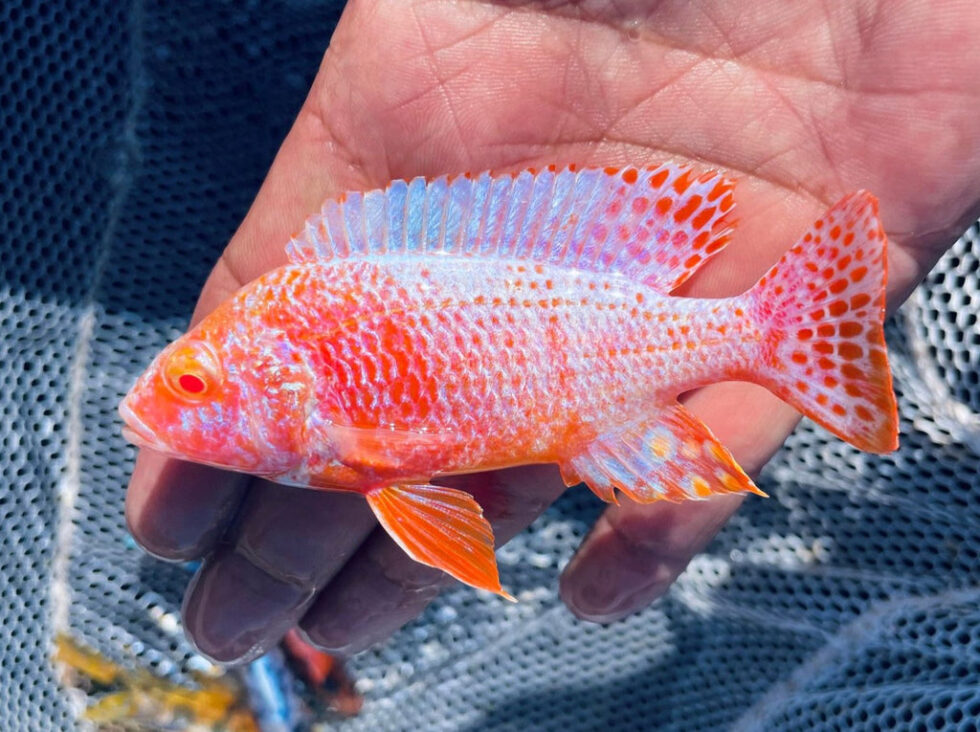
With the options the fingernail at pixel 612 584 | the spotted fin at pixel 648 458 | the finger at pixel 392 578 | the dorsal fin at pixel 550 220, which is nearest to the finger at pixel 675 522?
the fingernail at pixel 612 584

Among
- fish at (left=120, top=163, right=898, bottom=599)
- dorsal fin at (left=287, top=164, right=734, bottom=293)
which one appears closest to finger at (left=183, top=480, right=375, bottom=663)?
fish at (left=120, top=163, right=898, bottom=599)

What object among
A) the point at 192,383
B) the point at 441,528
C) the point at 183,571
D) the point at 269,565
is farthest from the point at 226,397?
the point at 183,571

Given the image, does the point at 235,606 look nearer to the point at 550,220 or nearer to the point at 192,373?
the point at 192,373

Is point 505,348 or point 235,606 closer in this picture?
point 505,348

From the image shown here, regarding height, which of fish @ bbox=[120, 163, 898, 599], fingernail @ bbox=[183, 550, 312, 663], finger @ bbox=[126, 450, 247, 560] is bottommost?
fingernail @ bbox=[183, 550, 312, 663]

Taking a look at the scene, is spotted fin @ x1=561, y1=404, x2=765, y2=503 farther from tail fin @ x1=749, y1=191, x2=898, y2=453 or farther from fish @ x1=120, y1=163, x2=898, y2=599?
tail fin @ x1=749, y1=191, x2=898, y2=453

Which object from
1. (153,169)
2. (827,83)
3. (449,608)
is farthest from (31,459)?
(827,83)

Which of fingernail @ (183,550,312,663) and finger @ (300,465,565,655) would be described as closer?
finger @ (300,465,565,655)
